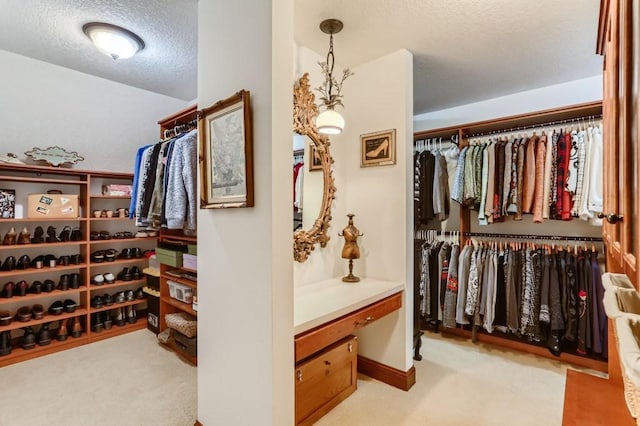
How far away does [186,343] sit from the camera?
262 centimetres

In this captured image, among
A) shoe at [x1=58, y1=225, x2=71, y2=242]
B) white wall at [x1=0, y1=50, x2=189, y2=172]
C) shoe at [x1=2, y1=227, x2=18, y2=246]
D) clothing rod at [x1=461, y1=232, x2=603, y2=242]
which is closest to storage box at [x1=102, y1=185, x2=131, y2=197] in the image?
white wall at [x1=0, y1=50, x2=189, y2=172]

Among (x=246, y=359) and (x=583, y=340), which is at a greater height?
(x=246, y=359)

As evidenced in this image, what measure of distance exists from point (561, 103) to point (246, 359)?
3.55 metres

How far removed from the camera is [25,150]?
292 cm

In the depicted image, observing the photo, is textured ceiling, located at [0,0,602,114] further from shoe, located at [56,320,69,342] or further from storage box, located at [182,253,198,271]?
shoe, located at [56,320,69,342]

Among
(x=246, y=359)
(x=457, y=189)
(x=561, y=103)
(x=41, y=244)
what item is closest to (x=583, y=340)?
(x=457, y=189)

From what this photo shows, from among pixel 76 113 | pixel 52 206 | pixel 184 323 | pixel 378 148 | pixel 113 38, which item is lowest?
pixel 184 323

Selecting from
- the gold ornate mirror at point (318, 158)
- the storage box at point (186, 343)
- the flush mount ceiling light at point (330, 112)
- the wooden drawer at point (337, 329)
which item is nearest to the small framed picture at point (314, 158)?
the gold ornate mirror at point (318, 158)

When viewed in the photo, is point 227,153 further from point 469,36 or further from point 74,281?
point 74,281

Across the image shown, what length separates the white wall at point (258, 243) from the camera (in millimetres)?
1334

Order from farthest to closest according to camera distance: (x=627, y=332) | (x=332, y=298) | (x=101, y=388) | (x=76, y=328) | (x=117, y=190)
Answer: (x=117, y=190)
(x=76, y=328)
(x=101, y=388)
(x=332, y=298)
(x=627, y=332)

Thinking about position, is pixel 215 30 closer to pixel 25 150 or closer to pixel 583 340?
pixel 25 150

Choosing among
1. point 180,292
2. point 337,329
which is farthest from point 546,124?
point 180,292

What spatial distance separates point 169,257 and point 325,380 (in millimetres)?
1772
